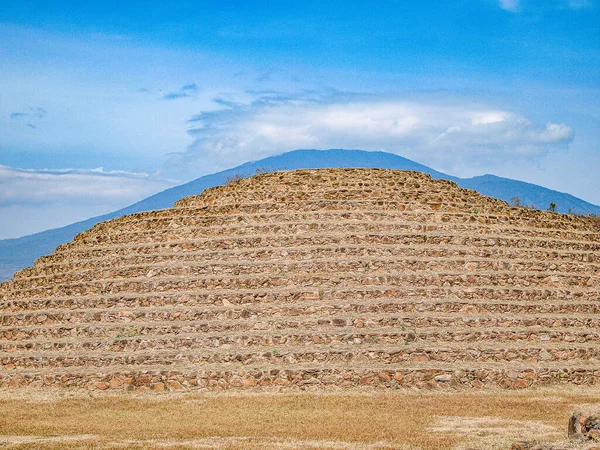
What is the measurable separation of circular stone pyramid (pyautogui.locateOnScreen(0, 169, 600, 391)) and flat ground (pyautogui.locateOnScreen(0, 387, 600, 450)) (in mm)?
993

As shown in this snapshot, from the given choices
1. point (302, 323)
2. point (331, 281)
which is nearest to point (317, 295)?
point (331, 281)

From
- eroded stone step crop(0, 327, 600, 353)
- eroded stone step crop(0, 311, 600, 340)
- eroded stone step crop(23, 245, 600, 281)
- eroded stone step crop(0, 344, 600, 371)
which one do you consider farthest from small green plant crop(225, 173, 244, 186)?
eroded stone step crop(0, 344, 600, 371)

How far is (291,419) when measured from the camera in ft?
59.7

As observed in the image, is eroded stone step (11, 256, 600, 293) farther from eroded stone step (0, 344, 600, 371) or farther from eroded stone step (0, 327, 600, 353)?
eroded stone step (0, 344, 600, 371)

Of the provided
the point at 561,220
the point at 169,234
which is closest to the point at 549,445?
the point at 169,234

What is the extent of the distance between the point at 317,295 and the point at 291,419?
6.85 metres

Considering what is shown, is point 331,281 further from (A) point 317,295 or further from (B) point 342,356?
(B) point 342,356

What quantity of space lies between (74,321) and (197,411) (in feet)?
26.4

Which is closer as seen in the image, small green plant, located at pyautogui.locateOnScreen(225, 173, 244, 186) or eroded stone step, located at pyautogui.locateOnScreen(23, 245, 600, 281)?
eroded stone step, located at pyautogui.locateOnScreen(23, 245, 600, 281)

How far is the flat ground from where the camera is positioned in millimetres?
15773

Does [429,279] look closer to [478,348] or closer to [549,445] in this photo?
[478,348]

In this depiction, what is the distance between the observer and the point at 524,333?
2381 centimetres

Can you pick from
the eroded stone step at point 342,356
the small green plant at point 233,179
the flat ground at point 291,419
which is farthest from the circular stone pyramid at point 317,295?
the flat ground at point 291,419

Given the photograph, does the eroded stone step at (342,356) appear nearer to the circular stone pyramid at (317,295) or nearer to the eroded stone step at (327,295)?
the circular stone pyramid at (317,295)
